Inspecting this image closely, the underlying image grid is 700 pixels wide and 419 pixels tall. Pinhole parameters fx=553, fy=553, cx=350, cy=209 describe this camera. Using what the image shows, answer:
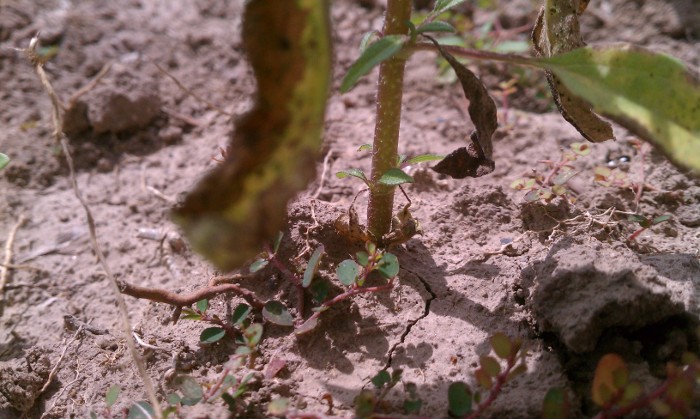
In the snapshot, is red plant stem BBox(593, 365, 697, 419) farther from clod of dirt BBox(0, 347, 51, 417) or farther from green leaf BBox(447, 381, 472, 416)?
clod of dirt BBox(0, 347, 51, 417)

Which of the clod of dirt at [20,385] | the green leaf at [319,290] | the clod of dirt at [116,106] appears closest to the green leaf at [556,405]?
the green leaf at [319,290]

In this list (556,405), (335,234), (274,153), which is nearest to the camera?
(274,153)

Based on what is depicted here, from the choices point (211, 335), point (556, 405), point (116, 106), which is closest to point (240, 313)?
point (211, 335)

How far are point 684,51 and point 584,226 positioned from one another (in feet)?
3.85

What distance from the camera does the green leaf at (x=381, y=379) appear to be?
3.70ft

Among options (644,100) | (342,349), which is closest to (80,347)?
(342,349)

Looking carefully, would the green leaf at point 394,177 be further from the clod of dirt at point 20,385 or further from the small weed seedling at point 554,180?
the clod of dirt at point 20,385

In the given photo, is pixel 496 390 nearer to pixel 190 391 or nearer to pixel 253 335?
pixel 253 335

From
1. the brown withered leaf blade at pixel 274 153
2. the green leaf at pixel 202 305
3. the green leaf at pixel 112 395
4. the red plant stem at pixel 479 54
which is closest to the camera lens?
the brown withered leaf blade at pixel 274 153

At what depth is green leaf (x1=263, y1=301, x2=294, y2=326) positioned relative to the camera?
1.25m

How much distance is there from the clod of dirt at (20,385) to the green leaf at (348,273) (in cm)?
81

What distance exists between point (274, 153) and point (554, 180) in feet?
3.36

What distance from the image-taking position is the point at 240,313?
1.28 m

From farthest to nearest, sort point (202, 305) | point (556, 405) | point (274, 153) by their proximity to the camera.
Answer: point (202, 305), point (556, 405), point (274, 153)
